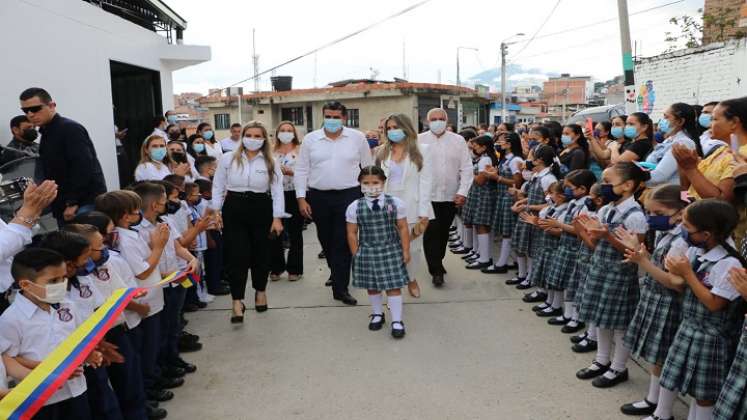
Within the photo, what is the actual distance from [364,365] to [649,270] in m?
1.94

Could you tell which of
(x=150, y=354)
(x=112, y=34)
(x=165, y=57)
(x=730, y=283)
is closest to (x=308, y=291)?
(x=150, y=354)

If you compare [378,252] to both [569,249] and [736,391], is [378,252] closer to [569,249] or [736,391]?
[569,249]

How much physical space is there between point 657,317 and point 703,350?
368 millimetres

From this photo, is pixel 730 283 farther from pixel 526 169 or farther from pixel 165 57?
pixel 165 57

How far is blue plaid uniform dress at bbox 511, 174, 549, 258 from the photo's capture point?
201 inches

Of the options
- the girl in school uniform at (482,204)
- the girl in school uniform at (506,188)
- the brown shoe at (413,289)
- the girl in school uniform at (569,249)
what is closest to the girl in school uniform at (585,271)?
the girl in school uniform at (569,249)

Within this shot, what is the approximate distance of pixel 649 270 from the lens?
111 inches

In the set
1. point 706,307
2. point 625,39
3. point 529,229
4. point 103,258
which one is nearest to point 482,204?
point 529,229

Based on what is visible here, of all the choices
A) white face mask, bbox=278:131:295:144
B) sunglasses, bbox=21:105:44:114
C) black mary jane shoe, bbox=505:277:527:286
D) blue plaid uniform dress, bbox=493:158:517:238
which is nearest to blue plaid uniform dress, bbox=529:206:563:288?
black mary jane shoe, bbox=505:277:527:286

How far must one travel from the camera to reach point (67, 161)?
3.94 meters

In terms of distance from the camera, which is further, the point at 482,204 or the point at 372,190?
the point at 482,204

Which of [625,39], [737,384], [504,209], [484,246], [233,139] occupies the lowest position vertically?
[484,246]

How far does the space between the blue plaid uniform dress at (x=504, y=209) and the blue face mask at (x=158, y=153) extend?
3571 mm

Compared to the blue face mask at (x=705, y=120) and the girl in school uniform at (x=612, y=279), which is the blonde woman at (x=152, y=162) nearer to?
the girl in school uniform at (x=612, y=279)
